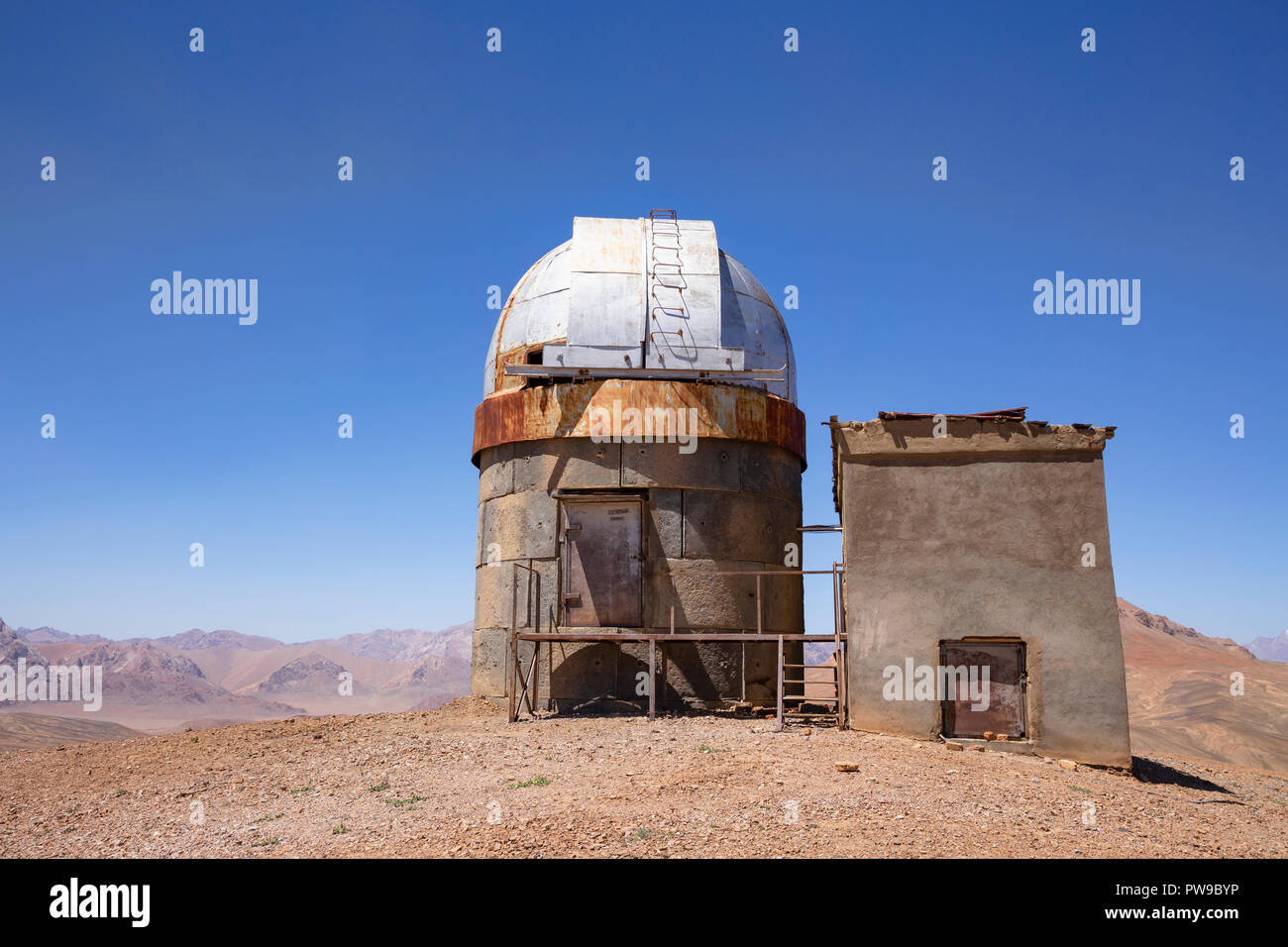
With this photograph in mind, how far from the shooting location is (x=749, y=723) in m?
13.7

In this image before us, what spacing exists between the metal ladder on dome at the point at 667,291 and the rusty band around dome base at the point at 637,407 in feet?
2.36

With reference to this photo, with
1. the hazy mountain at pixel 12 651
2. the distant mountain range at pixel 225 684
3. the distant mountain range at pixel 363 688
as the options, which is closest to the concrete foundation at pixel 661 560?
the distant mountain range at pixel 363 688

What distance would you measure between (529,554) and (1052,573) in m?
8.34

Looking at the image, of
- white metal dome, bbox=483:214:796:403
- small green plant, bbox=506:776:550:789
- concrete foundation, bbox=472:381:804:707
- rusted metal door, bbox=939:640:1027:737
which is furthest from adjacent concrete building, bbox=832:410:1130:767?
small green plant, bbox=506:776:550:789

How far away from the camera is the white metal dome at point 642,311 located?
16.6 m

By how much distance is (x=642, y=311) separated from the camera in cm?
1681

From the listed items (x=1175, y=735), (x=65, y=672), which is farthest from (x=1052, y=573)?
(x=65, y=672)

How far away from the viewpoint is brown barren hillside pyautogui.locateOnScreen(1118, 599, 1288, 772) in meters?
32.4

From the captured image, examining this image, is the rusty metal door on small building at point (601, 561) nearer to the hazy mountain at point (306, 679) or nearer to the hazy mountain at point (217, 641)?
the hazy mountain at point (306, 679)

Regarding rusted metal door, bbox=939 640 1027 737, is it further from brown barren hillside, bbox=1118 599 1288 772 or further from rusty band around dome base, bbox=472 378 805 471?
brown barren hillside, bbox=1118 599 1288 772

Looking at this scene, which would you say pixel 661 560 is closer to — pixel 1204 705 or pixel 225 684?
pixel 1204 705

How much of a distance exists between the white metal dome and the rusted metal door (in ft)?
21.1

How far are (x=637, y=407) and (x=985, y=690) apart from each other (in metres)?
7.18
